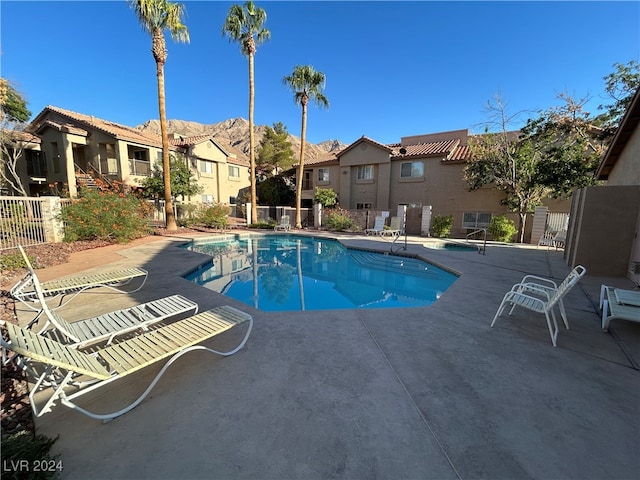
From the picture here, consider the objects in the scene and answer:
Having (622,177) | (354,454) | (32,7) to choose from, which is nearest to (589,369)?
(354,454)

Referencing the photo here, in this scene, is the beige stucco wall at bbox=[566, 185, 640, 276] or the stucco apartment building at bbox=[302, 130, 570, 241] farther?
the stucco apartment building at bbox=[302, 130, 570, 241]

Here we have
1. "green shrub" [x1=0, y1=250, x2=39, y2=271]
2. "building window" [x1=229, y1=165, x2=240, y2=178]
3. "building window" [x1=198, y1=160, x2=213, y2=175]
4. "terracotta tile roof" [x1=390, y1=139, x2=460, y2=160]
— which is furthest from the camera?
"building window" [x1=229, y1=165, x2=240, y2=178]

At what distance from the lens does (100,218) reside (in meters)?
11.0

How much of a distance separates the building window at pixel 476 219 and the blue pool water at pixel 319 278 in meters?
9.92

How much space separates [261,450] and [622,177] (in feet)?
43.7

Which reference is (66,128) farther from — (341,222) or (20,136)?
(341,222)

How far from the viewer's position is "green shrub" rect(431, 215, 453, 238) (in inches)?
680

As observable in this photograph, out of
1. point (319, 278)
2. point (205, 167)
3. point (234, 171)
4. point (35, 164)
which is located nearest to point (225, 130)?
point (234, 171)

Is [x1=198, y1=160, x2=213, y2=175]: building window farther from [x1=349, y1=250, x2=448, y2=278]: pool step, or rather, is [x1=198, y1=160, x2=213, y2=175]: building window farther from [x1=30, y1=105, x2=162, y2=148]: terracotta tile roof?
[x1=349, y1=250, x2=448, y2=278]: pool step

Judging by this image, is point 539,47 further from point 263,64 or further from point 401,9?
point 263,64

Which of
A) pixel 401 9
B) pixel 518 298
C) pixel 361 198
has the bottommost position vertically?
pixel 518 298

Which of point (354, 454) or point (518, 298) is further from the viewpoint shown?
point (518, 298)

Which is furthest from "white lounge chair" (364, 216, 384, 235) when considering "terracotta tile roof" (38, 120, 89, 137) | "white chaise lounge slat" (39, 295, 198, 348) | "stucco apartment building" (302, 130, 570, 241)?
"terracotta tile roof" (38, 120, 89, 137)

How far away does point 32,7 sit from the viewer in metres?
8.89
